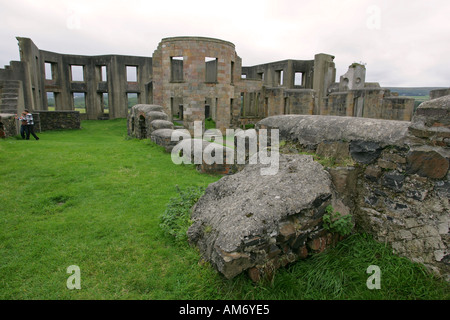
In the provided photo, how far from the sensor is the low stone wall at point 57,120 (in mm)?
18297

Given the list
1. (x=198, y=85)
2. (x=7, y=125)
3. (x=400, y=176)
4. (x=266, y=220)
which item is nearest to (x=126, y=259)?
(x=266, y=220)

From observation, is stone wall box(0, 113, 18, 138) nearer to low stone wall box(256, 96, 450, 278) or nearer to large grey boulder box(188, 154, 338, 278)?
large grey boulder box(188, 154, 338, 278)

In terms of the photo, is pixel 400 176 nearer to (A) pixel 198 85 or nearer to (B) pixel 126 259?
(B) pixel 126 259

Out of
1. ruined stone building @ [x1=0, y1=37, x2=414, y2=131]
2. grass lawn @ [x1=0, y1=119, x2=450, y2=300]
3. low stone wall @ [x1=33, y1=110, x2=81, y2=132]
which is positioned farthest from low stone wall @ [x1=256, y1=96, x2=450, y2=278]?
low stone wall @ [x1=33, y1=110, x2=81, y2=132]

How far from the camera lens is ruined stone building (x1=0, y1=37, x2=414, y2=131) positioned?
656 inches

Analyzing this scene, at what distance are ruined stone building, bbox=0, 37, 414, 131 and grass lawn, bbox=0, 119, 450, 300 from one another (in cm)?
1235

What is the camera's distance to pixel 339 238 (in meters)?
3.49

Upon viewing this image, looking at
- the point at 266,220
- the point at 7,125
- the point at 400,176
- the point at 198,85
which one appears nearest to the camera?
the point at 266,220

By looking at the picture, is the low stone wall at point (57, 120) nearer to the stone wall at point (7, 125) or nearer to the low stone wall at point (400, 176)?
the stone wall at point (7, 125)

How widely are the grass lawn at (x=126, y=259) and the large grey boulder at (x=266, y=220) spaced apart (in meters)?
0.21

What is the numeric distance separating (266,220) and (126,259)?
76.1 inches

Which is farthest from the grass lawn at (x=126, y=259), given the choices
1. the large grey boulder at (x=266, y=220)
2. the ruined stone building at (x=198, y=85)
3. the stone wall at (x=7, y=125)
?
the ruined stone building at (x=198, y=85)

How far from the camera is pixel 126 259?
3.78 meters
